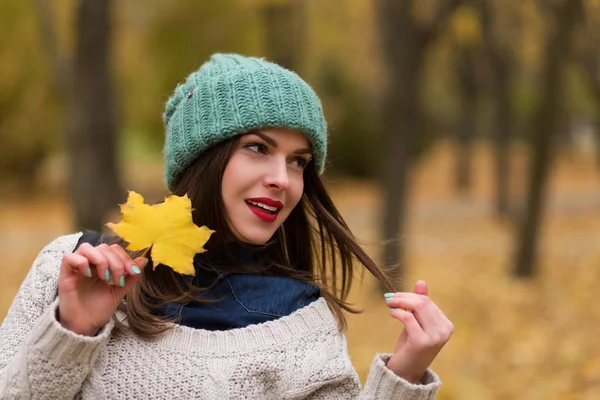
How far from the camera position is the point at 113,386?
1927 millimetres

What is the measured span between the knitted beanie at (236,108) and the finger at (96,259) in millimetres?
523

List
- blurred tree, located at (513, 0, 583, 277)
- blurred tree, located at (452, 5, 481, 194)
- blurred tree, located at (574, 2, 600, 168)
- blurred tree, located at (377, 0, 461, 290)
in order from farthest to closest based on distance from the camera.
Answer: blurred tree, located at (452, 5, 481, 194), blurred tree, located at (574, 2, 600, 168), blurred tree, located at (513, 0, 583, 277), blurred tree, located at (377, 0, 461, 290)

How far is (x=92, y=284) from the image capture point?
5.95 feet

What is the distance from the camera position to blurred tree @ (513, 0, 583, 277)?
7.96 meters

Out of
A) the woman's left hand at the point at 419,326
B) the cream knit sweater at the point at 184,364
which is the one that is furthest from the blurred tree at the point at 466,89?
the woman's left hand at the point at 419,326

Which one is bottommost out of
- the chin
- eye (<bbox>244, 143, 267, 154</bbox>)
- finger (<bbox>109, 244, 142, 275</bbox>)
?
the chin

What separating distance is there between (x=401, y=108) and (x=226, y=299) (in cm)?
572

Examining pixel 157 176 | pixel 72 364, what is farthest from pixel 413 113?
pixel 157 176

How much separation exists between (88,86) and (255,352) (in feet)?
16.0

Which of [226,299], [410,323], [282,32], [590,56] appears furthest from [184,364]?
[590,56]

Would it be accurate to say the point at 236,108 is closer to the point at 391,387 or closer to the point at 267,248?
the point at 267,248

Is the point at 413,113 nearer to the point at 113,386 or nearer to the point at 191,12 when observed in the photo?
the point at 113,386

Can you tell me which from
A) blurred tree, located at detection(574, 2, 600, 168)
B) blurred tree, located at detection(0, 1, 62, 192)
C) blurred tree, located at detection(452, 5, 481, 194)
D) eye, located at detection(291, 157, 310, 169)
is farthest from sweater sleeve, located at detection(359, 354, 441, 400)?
blurred tree, located at detection(0, 1, 62, 192)

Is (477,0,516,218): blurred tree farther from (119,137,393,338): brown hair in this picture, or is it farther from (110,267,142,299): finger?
(110,267,142,299): finger
